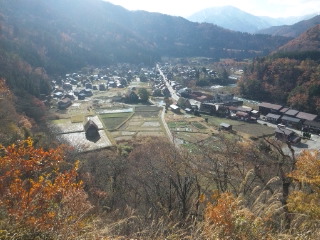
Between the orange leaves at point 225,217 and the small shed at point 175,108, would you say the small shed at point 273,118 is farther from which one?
the orange leaves at point 225,217

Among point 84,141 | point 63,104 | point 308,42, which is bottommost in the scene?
point 63,104

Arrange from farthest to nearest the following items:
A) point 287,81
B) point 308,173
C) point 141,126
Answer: point 287,81, point 141,126, point 308,173

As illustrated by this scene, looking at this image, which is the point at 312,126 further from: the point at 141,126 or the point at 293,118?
the point at 141,126

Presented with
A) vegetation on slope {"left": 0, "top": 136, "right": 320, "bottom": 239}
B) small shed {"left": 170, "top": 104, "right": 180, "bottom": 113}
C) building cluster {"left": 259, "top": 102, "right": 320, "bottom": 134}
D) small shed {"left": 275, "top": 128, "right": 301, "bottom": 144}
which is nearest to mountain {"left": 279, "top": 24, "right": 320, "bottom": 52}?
building cluster {"left": 259, "top": 102, "right": 320, "bottom": 134}

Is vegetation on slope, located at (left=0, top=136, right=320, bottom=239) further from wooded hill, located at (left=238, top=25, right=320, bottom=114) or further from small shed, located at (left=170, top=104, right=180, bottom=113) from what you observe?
wooded hill, located at (left=238, top=25, right=320, bottom=114)

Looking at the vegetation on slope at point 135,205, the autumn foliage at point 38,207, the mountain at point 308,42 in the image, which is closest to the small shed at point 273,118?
the vegetation on slope at point 135,205

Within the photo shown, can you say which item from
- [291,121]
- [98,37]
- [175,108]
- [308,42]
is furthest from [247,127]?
[98,37]

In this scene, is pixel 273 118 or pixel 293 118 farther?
pixel 273 118

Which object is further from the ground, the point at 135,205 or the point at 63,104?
the point at 135,205
